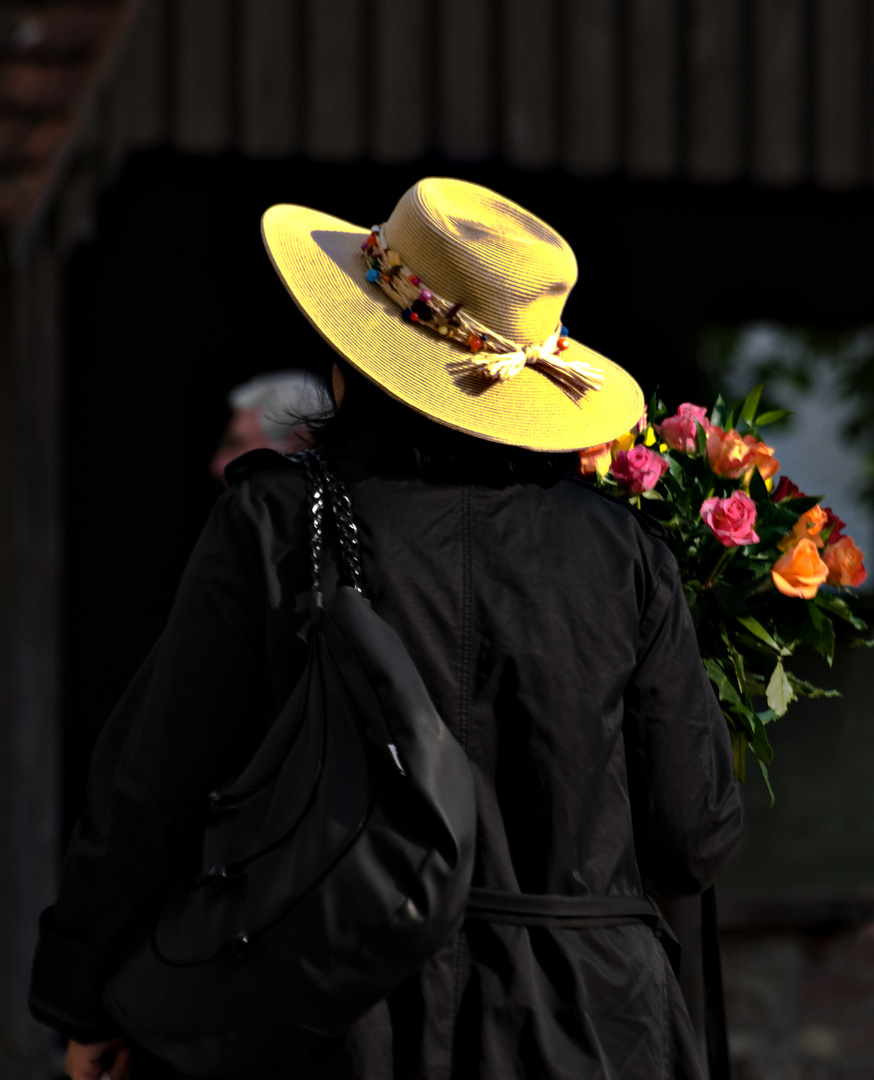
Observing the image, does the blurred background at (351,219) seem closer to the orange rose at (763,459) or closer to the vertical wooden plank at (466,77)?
the vertical wooden plank at (466,77)

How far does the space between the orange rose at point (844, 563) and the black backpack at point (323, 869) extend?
0.75 m

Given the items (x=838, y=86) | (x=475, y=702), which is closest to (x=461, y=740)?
(x=475, y=702)

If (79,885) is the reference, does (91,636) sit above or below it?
below

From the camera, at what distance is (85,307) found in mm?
4328

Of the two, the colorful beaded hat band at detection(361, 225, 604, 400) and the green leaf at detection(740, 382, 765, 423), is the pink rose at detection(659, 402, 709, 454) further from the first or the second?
the colorful beaded hat band at detection(361, 225, 604, 400)

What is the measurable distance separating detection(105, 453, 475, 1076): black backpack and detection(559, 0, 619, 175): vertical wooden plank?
2.70 meters

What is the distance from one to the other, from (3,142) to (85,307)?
122 cm

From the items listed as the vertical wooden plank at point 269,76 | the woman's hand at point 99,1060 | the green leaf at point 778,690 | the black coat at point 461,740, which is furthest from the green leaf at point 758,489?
the vertical wooden plank at point 269,76

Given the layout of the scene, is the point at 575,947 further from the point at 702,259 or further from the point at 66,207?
the point at 702,259

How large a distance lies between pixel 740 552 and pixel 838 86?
8.36 feet

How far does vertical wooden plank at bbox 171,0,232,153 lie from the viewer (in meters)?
3.51

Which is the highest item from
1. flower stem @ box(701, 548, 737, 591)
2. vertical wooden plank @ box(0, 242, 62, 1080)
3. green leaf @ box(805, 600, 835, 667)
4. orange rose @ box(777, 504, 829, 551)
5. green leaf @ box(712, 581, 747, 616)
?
orange rose @ box(777, 504, 829, 551)

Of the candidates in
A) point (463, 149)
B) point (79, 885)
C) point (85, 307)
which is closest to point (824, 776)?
point (463, 149)

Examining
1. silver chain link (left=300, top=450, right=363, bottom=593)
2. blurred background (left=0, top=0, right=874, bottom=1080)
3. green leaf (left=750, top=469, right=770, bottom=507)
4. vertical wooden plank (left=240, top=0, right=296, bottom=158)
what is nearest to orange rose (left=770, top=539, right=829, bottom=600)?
green leaf (left=750, top=469, right=770, bottom=507)
